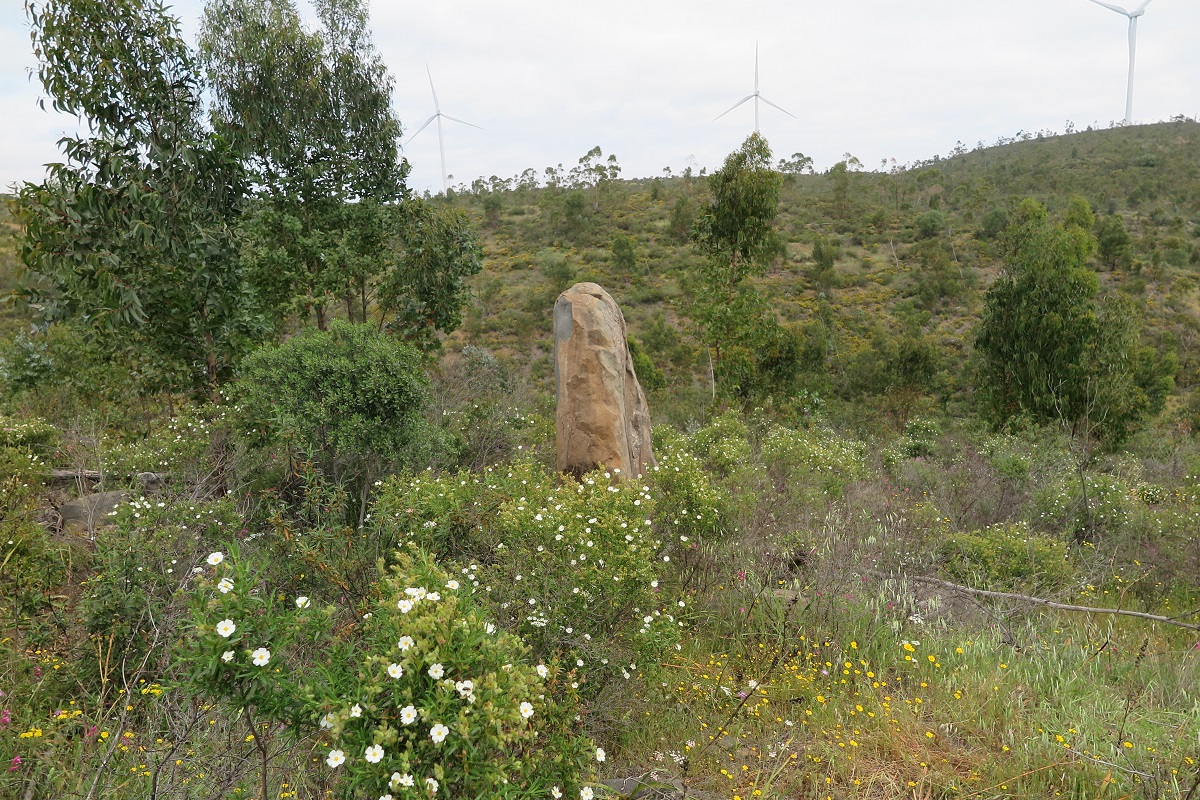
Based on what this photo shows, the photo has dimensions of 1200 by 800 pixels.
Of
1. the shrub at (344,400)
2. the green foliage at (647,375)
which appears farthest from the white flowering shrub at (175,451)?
the green foliage at (647,375)

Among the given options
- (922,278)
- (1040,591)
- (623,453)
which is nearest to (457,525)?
(623,453)

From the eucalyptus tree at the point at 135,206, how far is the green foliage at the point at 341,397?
57.3 inches

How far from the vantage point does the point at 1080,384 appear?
44.8 feet

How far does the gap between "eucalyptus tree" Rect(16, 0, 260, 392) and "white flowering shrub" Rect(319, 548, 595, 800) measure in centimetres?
616

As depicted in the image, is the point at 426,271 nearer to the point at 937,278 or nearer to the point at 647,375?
the point at 647,375

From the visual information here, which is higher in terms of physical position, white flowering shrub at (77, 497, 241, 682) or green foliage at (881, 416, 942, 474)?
white flowering shrub at (77, 497, 241, 682)

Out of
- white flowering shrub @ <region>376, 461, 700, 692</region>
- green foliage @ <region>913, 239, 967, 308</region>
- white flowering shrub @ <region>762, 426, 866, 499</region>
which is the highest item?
green foliage @ <region>913, 239, 967, 308</region>

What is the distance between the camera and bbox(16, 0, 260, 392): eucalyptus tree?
6.68m

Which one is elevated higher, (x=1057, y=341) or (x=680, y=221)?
(x=680, y=221)

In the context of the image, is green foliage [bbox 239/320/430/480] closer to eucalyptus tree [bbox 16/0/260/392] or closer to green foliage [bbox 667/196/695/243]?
eucalyptus tree [bbox 16/0/260/392]

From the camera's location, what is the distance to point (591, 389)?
7477 millimetres

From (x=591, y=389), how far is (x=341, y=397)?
2.58m

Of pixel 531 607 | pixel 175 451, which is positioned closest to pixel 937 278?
pixel 175 451

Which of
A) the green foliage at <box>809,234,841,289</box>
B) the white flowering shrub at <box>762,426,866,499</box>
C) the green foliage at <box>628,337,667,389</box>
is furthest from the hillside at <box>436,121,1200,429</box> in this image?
the white flowering shrub at <box>762,426,866,499</box>
